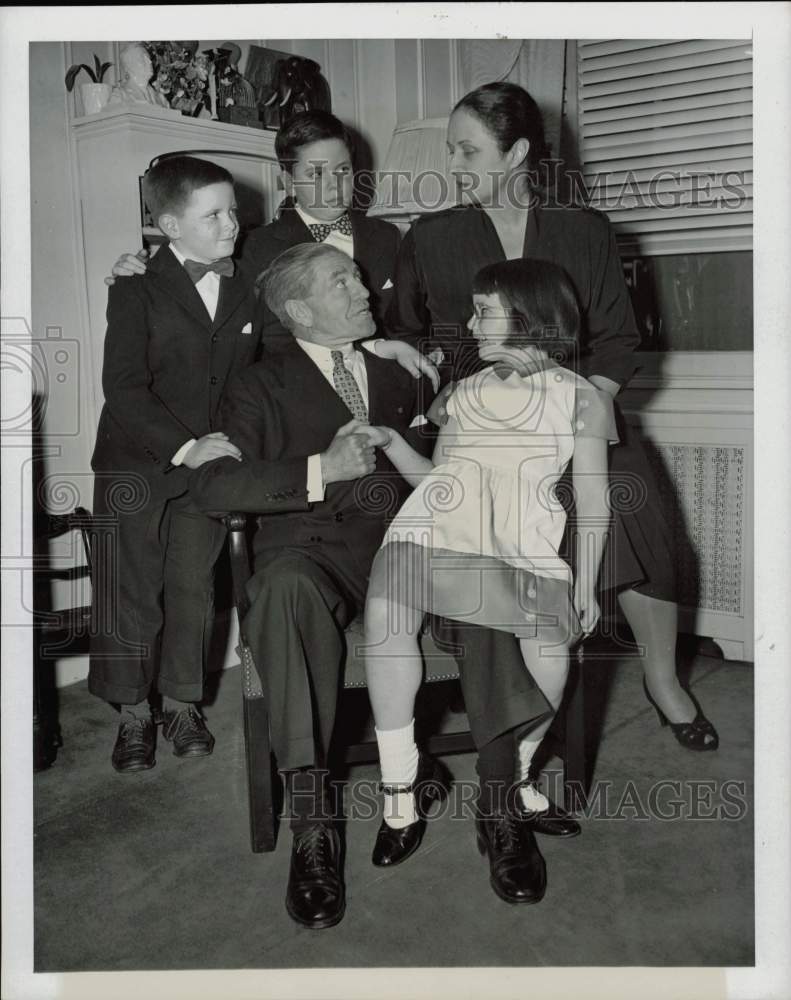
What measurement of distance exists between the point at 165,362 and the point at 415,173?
0.86 meters

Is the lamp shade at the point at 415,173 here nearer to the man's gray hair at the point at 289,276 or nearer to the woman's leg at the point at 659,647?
the man's gray hair at the point at 289,276

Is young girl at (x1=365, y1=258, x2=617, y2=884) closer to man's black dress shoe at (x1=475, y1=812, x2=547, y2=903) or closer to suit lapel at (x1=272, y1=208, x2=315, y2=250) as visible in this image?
man's black dress shoe at (x1=475, y1=812, x2=547, y2=903)

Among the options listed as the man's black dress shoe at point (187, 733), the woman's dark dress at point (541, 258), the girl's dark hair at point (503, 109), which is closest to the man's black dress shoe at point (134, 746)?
the man's black dress shoe at point (187, 733)

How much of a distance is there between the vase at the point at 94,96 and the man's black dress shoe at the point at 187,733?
5.31 feet

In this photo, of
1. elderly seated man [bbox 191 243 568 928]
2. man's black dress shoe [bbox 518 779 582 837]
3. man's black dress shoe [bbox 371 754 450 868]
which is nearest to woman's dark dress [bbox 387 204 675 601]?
elderly seated man [bbox 191 243 568 928]

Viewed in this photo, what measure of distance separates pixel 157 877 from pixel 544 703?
951mm

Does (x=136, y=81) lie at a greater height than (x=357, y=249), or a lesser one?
greater

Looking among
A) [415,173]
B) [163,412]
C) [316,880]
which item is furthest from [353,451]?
[316,880]

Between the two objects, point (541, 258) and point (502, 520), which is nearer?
point (502, 520)

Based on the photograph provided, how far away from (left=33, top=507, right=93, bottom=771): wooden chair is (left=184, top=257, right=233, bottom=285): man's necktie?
679 millimetres

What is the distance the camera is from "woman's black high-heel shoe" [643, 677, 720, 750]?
8.52ft

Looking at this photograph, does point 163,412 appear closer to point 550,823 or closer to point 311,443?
point 311,443

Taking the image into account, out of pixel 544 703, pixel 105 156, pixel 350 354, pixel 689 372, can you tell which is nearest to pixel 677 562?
pixel 689 372

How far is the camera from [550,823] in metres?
2.34
